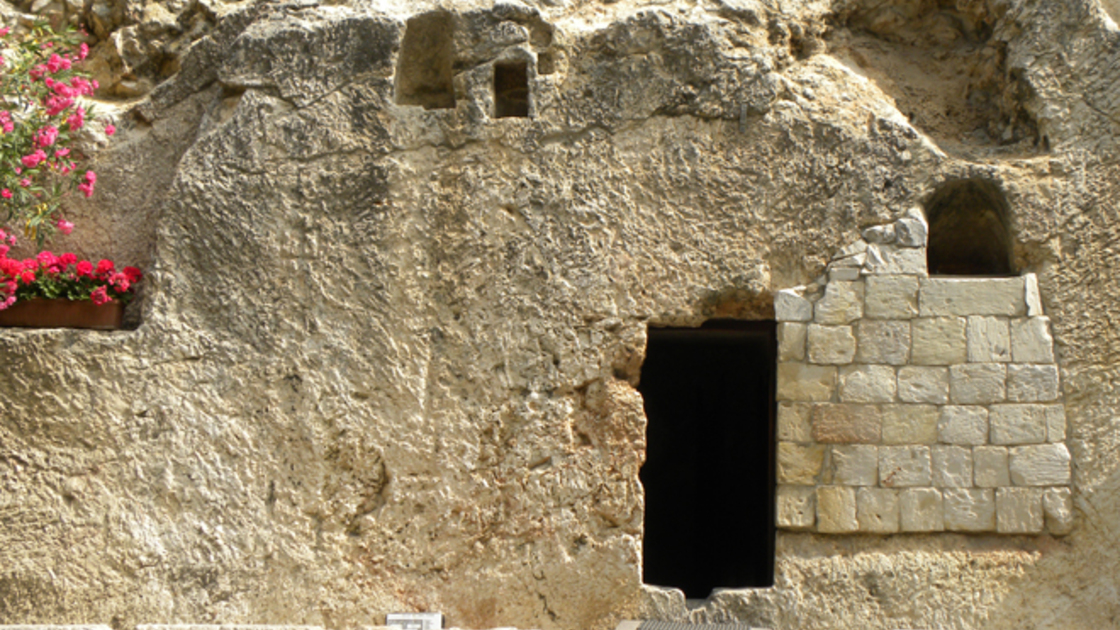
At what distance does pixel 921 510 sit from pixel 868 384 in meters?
0.57

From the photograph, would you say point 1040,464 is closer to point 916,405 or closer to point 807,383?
point 916,405

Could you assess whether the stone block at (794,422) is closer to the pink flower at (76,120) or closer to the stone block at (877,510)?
the stone block at (877,510)

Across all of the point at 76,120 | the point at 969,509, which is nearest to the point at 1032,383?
the point at 969,509

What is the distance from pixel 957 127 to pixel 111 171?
4.23 m

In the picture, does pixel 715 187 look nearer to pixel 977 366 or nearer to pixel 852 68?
pixel 852 68

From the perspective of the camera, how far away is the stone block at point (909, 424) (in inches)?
159

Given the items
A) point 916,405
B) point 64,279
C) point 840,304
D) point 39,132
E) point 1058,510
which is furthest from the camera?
point 39,132

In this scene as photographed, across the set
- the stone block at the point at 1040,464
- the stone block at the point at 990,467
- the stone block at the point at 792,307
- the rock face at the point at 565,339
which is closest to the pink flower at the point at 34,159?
the rock face at the point at 565,339

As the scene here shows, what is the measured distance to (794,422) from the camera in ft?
13.4

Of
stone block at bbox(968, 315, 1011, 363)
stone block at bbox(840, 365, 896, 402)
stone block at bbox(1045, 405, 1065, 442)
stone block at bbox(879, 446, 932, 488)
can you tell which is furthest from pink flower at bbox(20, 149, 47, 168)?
stone block at bbox(1045, 405, 1065, 442)

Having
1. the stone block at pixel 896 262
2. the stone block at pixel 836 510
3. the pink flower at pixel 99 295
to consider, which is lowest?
the stone block at pixel 836 510

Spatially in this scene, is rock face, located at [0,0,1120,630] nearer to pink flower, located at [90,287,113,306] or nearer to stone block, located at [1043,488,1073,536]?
stone block, located at [1043,488,1073,536]

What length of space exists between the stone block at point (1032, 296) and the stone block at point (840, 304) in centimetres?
70

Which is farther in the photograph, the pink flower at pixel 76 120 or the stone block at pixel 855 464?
the pink flower at pixel 76 120
